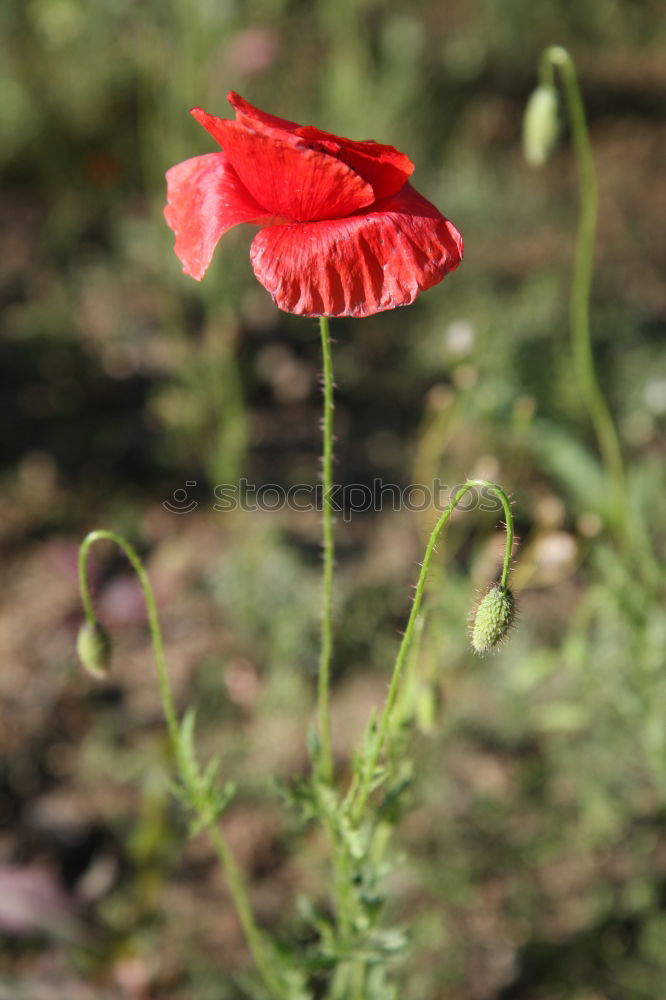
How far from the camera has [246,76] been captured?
15.4ft

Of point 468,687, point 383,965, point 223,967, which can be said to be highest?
point 383,965

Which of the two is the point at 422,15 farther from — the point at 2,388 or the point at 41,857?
the point at 41,857

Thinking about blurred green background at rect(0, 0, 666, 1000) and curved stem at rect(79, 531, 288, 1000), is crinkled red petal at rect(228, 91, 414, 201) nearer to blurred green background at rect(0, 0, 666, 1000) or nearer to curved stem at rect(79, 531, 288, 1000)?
curved stem at rect(79, 531, 288, 1000)

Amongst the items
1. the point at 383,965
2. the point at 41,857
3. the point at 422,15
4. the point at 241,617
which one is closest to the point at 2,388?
the point at 241,617

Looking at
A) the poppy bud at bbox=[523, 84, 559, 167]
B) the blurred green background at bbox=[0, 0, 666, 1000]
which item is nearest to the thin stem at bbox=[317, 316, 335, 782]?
the blurred green background at bbox=[0, 0, 666, 1000]

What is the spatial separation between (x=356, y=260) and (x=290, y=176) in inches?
5.1

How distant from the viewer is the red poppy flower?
108 centimetres

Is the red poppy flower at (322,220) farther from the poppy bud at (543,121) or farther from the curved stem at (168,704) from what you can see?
the poppy bud at (543,121)

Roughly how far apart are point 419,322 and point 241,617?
1.64 meters

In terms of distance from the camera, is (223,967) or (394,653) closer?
(223,967)

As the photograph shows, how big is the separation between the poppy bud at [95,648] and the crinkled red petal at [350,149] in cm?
84

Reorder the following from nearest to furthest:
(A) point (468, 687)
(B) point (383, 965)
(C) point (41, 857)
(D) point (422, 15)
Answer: (B) point (383, 965) → (C) point (41, 857) → (A) point (468, 687) → (D) point (422, 15)

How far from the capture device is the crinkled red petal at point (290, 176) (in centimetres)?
106

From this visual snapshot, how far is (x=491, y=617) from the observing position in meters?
1.24
